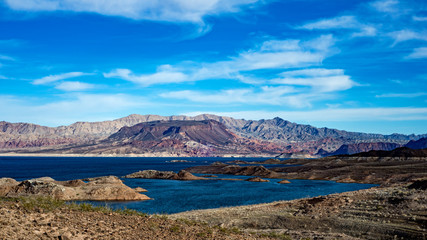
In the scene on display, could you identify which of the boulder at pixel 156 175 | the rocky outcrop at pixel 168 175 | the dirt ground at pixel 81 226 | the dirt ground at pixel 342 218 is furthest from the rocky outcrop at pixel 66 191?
the boulder at pixel 156 175

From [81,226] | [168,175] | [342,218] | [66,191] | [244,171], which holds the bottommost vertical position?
[168,175]

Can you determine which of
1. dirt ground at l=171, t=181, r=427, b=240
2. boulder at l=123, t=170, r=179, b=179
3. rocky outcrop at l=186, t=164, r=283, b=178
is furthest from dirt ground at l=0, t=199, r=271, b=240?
rocky outcrop at l=186, t=164, r=283, b=178

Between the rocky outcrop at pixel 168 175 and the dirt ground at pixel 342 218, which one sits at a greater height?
the dirt ground at pixel 342 218

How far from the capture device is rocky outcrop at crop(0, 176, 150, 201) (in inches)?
2419

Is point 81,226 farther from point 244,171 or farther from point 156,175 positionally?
point 244,171

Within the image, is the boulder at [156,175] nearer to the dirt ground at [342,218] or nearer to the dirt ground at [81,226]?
the dirt ground at [342,218]

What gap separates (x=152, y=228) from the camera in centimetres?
1983

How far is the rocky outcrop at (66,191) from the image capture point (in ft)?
202

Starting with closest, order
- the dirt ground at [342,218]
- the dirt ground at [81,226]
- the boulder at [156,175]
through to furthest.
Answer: the dirt ground at [81,226] < the dirt ground at [342,218] < the boulder at [156,175]

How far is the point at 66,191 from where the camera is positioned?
64.8 metres

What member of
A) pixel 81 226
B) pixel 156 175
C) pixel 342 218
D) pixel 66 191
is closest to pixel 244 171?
pixel 156 175

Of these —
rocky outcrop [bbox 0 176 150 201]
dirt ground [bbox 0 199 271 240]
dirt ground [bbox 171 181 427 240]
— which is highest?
dirt ground [bbox 0 199 271 240]

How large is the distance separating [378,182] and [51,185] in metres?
97.9

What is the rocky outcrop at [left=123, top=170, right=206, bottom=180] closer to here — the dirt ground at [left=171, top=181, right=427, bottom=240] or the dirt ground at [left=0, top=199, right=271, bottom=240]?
the dirt ground at [left=171, top=181, right=427, bottom=240]
